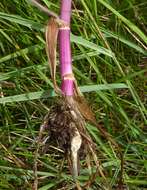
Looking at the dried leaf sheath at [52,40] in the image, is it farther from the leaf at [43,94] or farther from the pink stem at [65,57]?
the leaf at [43,94]

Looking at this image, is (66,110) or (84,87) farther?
(84,87)

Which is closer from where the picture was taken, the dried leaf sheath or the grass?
the dried leaf sheath

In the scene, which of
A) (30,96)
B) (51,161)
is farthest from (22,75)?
(51,161)

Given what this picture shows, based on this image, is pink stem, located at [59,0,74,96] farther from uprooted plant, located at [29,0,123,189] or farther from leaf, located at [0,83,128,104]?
leaf, located at [0,83,128,104]

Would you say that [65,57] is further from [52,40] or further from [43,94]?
[43,94]

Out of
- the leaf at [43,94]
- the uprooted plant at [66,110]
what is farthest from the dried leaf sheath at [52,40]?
the leaf at [43,94]

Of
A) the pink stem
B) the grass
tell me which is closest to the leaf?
the grass

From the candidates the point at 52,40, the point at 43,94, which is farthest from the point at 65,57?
the point at 43,94

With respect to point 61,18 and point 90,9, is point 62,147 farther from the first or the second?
point 90,9
